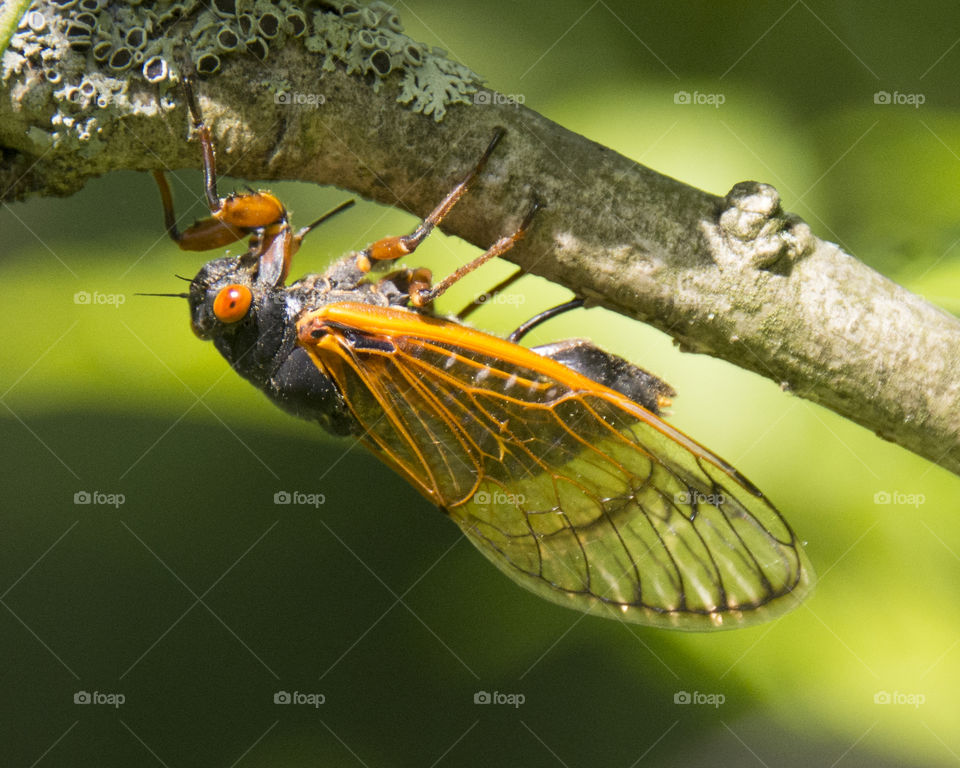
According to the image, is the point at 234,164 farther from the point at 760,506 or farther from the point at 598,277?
the point at 760,506

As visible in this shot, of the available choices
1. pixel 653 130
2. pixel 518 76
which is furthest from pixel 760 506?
pixel 518 76

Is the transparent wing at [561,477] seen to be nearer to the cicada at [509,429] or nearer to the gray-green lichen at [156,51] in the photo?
the cicada at [509,429]

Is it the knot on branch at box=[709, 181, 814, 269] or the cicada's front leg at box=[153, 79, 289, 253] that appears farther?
the cicada's front leg at box=[153, 79, 289, 253]

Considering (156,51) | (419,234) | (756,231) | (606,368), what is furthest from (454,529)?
(156,51)

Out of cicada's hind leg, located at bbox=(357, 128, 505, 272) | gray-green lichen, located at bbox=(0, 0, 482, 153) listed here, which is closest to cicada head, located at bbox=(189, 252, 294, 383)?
cicada's hind leg, located at bbox=(357, 128, 505, 272)

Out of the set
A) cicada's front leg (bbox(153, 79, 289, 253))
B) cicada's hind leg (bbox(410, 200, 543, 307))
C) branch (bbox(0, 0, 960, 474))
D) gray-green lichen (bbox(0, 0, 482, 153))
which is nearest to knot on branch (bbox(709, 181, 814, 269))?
branch (bbox(0, 0, 960, 474))

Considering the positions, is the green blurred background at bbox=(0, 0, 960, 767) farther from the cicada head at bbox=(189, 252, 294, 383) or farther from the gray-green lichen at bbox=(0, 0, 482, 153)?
the gray-green lichen at bbox=(0, 0, 482, 153)

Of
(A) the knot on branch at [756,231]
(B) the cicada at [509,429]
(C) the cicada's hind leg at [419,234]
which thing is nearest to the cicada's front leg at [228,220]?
(B) the cicada at [509,429]

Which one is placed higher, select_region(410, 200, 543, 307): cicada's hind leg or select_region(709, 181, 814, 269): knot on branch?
select_region(709, 181, 814, 269): knot on branch
